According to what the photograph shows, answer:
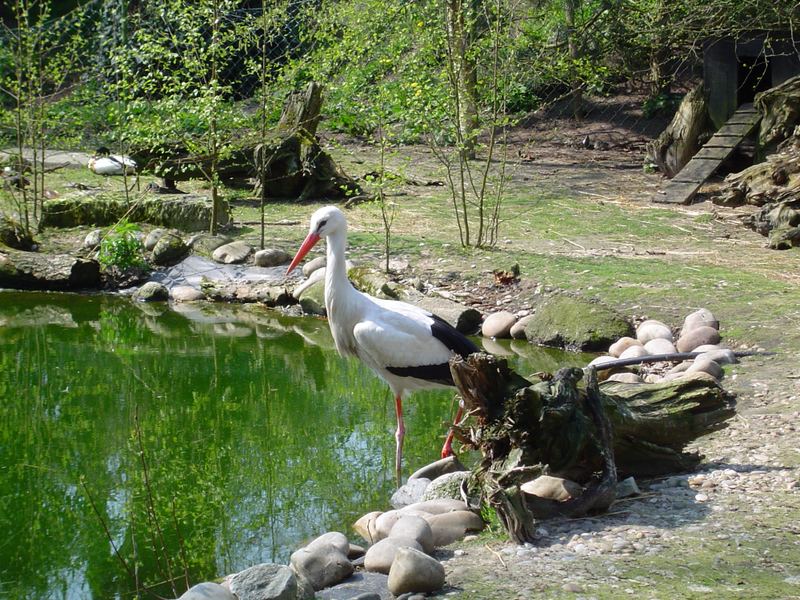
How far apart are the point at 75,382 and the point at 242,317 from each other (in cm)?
238

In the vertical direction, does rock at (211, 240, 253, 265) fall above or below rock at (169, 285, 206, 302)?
above

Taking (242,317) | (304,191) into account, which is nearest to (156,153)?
(304,191)

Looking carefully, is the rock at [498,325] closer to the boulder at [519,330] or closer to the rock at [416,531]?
the boulder at [519,330]

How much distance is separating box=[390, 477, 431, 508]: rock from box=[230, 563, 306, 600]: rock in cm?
152

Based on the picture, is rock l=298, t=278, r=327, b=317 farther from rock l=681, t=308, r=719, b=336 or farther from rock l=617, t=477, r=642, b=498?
rock l=617, t=477, r=642, b=498

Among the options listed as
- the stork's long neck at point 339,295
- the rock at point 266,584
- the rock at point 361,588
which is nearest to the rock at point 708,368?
the stork's long neck at point 339,295

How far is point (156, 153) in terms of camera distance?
14.5 m

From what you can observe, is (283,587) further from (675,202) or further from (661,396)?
(675,202)

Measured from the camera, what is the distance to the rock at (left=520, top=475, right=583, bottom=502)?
5.05 metres

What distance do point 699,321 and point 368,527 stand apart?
406 cm

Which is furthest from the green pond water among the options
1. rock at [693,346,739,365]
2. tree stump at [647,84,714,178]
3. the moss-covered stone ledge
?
tree stump at [647,84,714,178]

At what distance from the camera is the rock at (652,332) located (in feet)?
27.6

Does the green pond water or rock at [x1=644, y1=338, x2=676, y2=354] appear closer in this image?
the green pond water

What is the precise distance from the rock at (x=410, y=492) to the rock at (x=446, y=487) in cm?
12
